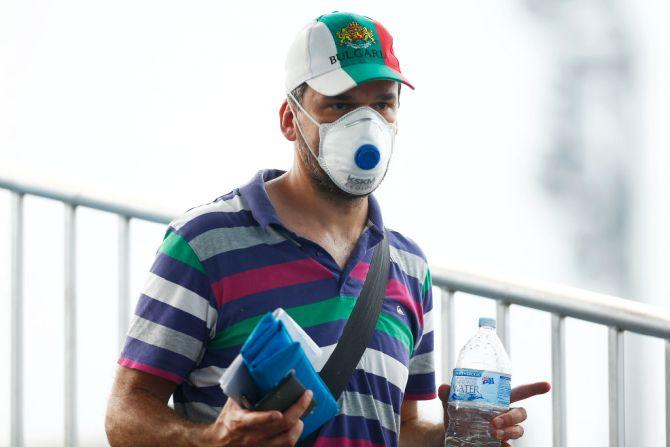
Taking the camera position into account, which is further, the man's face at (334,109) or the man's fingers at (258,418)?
the man's face at (334,109)

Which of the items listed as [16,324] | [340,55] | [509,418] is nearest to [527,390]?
[509,418]

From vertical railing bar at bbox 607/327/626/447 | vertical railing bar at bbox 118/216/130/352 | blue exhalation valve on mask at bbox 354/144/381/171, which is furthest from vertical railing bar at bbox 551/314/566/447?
vertical railing bar at bbox 118/216/130/352

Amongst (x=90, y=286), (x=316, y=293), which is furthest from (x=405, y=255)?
(x=90, y=286)

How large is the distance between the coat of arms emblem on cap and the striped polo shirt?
0.41 metres

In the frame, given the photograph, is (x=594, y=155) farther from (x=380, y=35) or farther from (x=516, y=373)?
(x=380, y=35)

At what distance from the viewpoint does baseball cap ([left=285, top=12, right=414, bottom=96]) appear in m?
2.41

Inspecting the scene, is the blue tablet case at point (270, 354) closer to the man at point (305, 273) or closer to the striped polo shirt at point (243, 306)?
the man at point (305, 273)

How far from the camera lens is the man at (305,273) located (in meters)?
2.21

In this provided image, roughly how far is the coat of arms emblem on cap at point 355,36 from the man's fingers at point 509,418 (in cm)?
95

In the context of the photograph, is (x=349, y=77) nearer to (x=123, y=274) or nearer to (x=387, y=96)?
(x=387, y=96)

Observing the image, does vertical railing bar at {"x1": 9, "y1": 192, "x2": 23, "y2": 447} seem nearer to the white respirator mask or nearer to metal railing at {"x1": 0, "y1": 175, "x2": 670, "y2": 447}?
metal railing at {"x1": 0, "y1": 175, "x2": 670, "y2": 447}

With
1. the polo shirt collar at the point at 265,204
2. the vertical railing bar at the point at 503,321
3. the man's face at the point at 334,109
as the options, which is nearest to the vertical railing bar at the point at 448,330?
the vertical railing bar at the point at 503,321

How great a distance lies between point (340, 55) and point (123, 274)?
1117mm

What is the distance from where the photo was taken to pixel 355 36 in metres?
2.50
